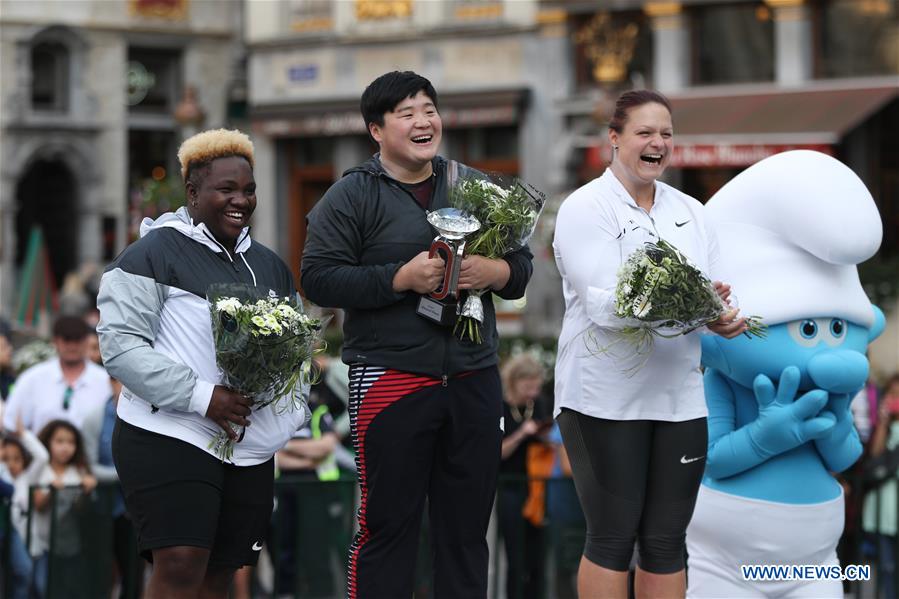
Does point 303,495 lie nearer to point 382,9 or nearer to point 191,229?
point 191,229

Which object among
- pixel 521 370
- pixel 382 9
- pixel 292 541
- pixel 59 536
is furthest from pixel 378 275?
pixel 382 9

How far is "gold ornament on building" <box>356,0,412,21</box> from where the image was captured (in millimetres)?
26469

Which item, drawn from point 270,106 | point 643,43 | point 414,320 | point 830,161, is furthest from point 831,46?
point 414,320

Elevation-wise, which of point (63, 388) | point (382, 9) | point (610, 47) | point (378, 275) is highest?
point (382, 9)

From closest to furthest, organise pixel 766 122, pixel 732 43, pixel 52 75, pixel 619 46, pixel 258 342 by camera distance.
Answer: pixel 258 342 → pixel 766 122 → pixel 732 43 → pixel 619 46 → pixel 52 75

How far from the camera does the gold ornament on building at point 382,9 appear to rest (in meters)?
26.5

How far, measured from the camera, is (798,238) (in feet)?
20.5

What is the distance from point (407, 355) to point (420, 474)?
414 mm

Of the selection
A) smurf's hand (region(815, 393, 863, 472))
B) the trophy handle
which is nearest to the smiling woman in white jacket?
the trophy handle

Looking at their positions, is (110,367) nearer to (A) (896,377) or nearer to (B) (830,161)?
(B) (830,161)

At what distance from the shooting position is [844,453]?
20.7 ft

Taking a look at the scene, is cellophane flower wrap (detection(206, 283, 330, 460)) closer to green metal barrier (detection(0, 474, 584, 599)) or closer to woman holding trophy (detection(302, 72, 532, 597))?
woman holding trophy (detection(302, 72, 532, 597))

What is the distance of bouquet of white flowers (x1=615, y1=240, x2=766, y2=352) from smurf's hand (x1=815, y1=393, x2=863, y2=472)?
3.12 ft

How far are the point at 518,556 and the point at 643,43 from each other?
15.7m
